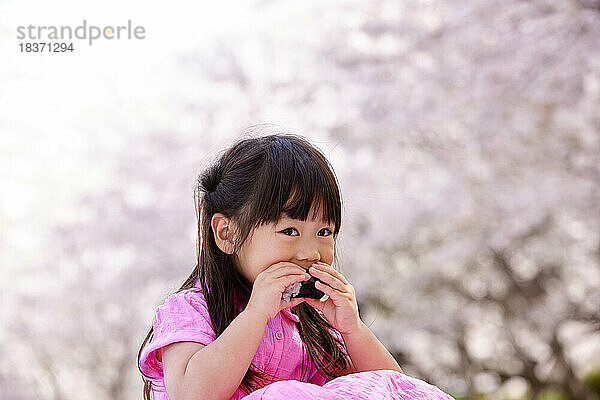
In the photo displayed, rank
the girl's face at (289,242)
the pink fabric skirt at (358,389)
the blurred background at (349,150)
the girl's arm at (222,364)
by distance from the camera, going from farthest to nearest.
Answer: the blurred background at (349,150), the girl's face at (289,242), the girl's arm at (222,364), the pink fabric skirt at (358,389)

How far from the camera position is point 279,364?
1.17 m

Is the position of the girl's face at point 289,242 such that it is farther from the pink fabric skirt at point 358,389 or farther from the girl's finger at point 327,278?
the pink fabric skirt at point 358,389

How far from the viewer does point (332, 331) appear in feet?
4.17

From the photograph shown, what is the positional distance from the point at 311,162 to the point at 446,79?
116 inches

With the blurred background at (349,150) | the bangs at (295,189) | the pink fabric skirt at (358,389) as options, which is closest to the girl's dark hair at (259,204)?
the bangs at (295,189)

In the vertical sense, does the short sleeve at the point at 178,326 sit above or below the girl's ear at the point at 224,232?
below

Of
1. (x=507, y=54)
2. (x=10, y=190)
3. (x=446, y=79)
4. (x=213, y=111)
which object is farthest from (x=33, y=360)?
(x=507, y=54)

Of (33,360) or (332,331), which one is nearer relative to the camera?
(332,331)

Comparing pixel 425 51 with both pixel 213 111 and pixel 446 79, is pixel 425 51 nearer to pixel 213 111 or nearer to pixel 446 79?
pixel 446 79

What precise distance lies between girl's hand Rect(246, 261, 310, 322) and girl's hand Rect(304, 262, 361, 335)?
0.8 inches

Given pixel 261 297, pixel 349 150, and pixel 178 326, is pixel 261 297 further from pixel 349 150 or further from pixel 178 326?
pixel 349 150

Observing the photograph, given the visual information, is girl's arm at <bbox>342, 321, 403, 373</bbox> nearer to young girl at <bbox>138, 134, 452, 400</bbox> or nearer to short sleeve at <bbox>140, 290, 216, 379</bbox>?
young girl at <bbox>138, 134, 452, 400</bbox>

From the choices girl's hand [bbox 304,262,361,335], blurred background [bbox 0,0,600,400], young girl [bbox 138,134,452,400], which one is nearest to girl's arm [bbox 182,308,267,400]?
young girl [bbox 138,134,452,400]

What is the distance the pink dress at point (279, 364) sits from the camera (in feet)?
2.87
